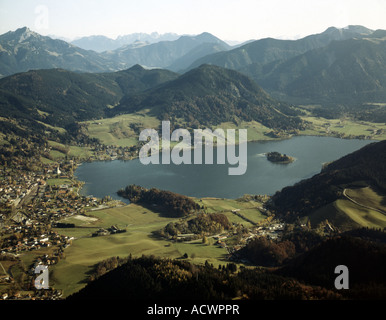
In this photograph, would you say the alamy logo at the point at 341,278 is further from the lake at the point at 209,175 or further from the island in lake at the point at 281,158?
the island in lake at the point at 281,158

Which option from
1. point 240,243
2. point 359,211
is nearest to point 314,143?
point 359,211

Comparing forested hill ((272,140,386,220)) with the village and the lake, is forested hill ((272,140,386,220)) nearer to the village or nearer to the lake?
the lake

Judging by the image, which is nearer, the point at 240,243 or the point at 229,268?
the point at 229,268

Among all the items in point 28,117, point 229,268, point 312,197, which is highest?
point 28,117

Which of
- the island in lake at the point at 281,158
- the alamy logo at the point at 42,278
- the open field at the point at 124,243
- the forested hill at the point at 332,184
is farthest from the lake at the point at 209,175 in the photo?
the alamy logo at the point at 42,278

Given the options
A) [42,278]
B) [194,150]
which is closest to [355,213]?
[42,278]

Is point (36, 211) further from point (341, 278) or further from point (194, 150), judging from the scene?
point (194, 150)

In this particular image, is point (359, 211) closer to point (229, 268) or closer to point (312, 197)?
point (312, 197)
